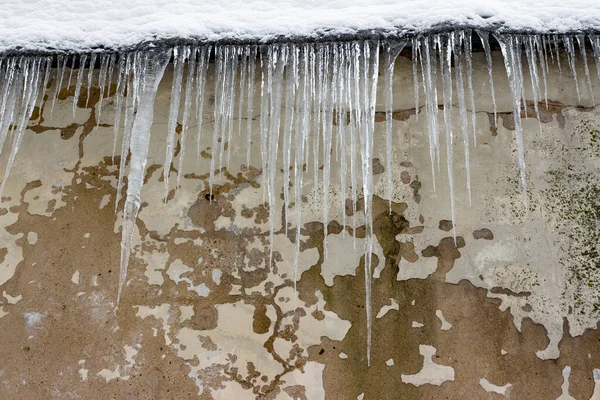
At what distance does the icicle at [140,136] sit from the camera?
2486 mm

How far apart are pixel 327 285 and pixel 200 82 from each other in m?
1.28

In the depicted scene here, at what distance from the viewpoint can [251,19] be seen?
242 centimetres

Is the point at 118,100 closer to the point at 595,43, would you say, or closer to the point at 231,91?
the point at 231,91

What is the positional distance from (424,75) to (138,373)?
2.10m

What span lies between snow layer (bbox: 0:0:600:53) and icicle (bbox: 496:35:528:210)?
11 cm

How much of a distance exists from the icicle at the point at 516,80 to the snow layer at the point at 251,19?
0.35 feet

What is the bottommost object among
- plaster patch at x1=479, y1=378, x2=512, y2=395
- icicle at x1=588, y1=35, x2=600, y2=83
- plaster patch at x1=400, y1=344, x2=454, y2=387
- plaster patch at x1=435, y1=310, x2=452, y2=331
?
plaster patch at x1=479, y1=378, x2=512, y2=395

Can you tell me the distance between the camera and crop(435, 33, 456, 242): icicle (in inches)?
92.9

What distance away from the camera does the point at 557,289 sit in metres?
2.29

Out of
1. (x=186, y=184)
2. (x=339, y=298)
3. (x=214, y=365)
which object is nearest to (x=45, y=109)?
(x=186, y=184)

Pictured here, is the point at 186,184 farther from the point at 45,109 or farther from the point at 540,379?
the point at 540,379

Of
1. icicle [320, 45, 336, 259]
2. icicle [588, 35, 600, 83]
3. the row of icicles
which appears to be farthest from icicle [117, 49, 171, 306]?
icicle [588, 35, 600, 83]

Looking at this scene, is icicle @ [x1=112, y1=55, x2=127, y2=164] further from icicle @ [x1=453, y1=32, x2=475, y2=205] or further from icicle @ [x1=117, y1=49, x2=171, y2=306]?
icicle @ [x1=453, y1=32, x2=475, y2=205]

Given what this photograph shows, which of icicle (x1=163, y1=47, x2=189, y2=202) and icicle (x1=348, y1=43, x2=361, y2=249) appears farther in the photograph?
icicle (x1=163, y1=47, x2=189, y2=202)
